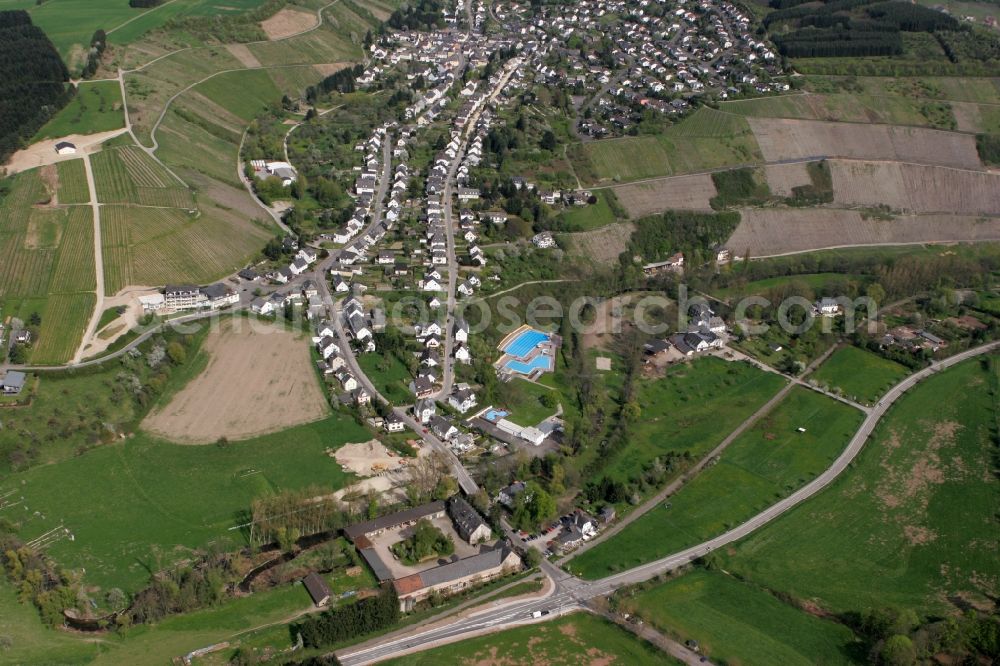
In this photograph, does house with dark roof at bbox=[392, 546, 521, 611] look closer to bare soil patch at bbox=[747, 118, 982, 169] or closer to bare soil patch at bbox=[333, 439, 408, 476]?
bare soil patch at bbox=[333, 439, 408, 476]

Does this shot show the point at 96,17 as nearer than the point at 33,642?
No

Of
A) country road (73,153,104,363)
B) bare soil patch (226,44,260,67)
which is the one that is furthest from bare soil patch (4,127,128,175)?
bare soil patch (226,44,260,67)

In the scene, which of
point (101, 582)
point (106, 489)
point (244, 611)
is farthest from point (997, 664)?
point (106, 489)

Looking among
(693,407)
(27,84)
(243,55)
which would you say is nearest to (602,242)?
(693,407)

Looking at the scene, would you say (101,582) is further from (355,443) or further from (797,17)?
(797,17)

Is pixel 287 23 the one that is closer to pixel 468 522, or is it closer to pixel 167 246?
pixel 167 246

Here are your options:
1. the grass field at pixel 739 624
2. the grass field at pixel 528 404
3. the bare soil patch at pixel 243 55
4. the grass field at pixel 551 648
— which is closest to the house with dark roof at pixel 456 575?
the grass field at pixel 551 648
